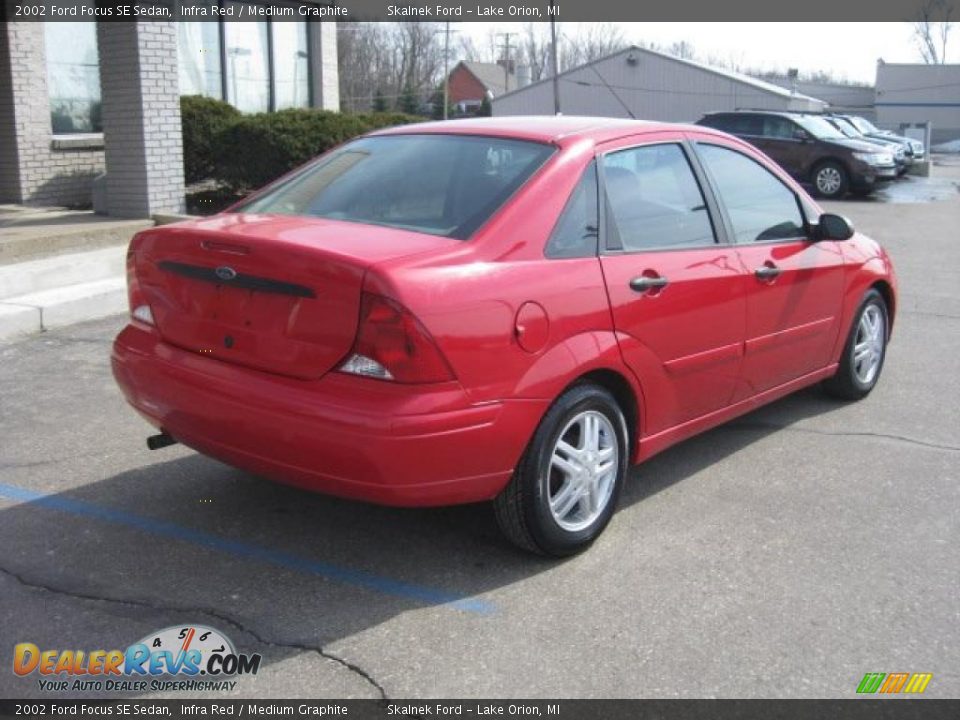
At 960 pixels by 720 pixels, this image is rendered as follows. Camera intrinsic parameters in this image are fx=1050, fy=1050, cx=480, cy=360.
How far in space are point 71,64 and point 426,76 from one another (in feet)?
203

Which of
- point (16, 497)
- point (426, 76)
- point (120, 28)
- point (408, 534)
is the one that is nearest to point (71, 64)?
point (120, 28)

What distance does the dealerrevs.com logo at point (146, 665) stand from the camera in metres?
3.21

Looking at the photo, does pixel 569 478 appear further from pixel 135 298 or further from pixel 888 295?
pixel 888 295

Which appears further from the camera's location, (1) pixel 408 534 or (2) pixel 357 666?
(1) pixel 408 534

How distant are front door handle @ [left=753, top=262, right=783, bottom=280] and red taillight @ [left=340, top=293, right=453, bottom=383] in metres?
2.12

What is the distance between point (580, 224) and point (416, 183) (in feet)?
2.33

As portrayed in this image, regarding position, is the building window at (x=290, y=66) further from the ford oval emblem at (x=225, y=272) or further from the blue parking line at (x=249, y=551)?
the ford oval emblem at (x=225, y=272)

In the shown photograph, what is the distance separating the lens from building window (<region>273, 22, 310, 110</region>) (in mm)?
16188

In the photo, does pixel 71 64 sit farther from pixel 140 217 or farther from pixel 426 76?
pixel 426 76

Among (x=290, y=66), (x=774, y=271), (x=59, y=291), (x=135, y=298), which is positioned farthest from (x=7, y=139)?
(x=774, y=271)

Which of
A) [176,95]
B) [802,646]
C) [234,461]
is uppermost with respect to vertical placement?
A: [176,95]

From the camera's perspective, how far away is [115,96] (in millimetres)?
11117

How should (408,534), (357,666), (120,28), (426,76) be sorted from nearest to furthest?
(357,666)
(408,534)
(120,28)
(426,76)

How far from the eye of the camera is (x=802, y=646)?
138 inches
